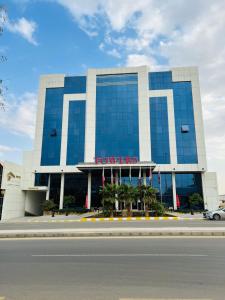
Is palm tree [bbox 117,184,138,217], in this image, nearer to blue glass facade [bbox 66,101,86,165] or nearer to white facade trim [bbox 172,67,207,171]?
blue glass facade [bbox 66,101,86,165]

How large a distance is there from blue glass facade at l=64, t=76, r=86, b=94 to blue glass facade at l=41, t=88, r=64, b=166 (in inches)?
57.3

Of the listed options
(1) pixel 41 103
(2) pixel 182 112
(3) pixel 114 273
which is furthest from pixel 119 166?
(3) pixel 114 273

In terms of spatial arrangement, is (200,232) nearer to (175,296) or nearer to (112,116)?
(175,296)

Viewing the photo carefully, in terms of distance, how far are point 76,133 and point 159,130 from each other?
1734cm

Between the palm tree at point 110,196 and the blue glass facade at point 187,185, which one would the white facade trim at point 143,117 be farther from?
the palm tree at point 110,196

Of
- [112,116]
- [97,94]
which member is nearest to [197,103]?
[112,116]

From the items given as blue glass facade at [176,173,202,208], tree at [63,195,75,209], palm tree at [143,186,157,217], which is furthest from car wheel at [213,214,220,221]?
tree at [63,195,75,209]

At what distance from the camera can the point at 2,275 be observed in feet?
21.5

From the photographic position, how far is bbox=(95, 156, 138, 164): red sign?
43.4m

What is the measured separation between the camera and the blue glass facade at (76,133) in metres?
47.5

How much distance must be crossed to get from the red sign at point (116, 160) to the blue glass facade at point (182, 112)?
9.53 m

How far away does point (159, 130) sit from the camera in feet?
156

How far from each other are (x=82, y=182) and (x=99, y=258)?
3910cm

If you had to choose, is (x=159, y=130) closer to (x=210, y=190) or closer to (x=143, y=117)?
(x=143, y=117)
